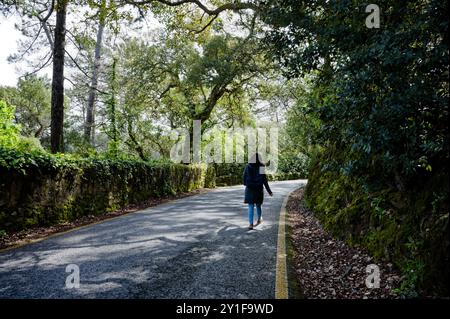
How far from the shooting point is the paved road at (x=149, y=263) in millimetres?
3842

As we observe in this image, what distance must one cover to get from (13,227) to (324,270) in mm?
6563

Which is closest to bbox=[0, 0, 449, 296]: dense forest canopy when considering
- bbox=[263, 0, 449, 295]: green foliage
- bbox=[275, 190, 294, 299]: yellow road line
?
bbox=[263, 0, 449, 295]: green foliage

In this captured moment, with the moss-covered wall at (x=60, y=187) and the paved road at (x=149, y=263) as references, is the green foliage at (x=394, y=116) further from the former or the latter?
the moss-covered wall at (x=60, y=187)

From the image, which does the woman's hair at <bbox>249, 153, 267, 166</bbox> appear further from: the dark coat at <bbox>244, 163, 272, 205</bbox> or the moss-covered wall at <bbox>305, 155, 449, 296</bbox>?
the moss-covered wall at <bbox>305, 155, 449, 296</bbox>

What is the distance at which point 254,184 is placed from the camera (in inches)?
314

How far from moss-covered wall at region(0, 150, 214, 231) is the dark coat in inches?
194

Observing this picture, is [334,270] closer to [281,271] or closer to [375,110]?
[281,271]

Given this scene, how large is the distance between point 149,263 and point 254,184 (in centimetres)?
379

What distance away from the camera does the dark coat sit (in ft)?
26.0

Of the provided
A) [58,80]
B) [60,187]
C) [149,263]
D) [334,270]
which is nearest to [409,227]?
[334,270]

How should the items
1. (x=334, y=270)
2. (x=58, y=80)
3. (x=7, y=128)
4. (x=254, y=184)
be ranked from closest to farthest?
1. (x=334, y=270)
2. (x=254, y=184)
3. (x=7, y=128)
4. (x=58, y=80)
